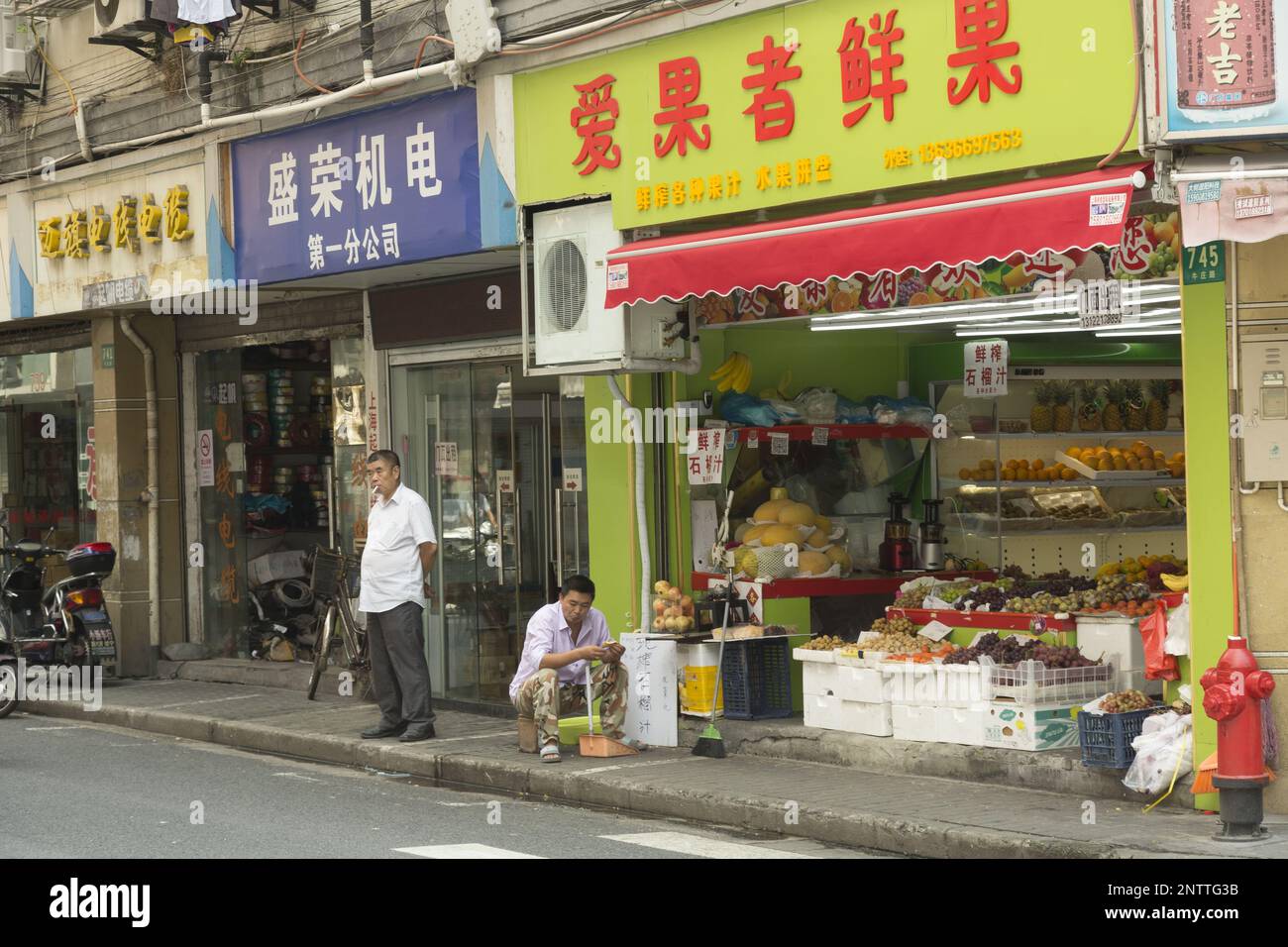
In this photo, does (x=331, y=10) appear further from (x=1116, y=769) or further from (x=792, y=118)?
Result: (x=1116, y=769)

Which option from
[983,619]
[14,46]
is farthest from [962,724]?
[14,46]

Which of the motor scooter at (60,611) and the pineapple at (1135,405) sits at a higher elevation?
the pineapple at (1135,405)

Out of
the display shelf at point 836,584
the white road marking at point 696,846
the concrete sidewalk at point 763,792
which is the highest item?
the display shelf at point 836,584

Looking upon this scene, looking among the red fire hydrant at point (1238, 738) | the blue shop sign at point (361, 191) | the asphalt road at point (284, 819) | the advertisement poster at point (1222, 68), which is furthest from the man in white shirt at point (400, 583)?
the advertisement poster at point (1222, 68)

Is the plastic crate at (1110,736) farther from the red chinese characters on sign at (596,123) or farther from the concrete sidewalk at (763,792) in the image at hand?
the red chinese characters on sign at (596,123)

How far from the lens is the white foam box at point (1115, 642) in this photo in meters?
10.0

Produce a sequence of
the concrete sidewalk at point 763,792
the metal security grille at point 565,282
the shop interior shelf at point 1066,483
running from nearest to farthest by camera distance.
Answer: the concrete sidewalk at point 763,792
the metal security grille at point 565,282
the shop interior shelf at point 1066,483

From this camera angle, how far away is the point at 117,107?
16.2 meters

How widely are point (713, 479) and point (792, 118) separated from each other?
264 centimetres

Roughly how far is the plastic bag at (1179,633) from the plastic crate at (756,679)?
2920 millimetres

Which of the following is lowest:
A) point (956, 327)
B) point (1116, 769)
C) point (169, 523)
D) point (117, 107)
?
point (1116, 769)

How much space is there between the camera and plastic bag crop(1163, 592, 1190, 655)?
9156 millimetres

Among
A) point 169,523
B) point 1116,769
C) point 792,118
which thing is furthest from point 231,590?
point 1116,769

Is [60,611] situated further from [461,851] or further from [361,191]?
[461,851]
